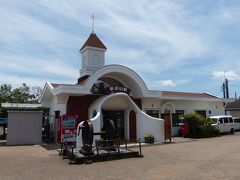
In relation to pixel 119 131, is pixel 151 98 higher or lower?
higher

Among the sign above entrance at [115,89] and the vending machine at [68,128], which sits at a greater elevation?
the sign above entrance at [115,89]

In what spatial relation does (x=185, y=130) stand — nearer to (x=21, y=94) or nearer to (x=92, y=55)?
(x=92, y=55)

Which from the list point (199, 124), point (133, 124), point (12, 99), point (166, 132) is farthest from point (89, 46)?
point (12, 99)

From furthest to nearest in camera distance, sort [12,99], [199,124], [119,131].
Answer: [12,99] < [199,124] < [119,131]

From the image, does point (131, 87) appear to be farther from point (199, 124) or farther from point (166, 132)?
point (199, 124)

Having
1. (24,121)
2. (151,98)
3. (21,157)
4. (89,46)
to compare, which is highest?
(89,46)

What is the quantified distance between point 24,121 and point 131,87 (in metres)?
8.83

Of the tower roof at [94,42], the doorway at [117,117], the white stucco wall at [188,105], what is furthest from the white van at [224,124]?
the tower roof at [94,42]

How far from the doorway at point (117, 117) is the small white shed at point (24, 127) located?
502 centimetres

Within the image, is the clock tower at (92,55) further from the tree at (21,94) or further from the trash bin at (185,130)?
the tree at (21,94)

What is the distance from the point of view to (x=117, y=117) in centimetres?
2200

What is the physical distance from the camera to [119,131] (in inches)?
871

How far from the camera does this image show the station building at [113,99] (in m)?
20.2

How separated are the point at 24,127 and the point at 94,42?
374 inches
